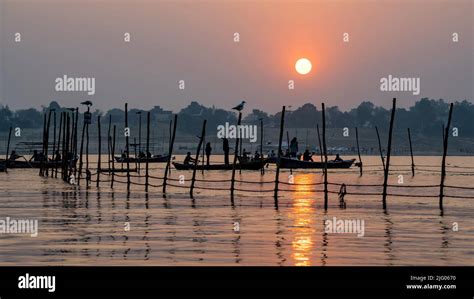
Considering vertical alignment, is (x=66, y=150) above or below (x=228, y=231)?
above

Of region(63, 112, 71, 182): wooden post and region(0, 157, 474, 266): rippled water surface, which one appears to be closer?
region(0, 157, 474, 266): rippled water surface

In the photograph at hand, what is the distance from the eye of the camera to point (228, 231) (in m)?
28.2

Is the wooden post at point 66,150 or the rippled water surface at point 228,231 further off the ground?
the wooden post at point 66,150

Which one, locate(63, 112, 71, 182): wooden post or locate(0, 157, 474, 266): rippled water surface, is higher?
locate(63, 112, 71, 182): wooden post

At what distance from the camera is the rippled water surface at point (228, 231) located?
21906mm

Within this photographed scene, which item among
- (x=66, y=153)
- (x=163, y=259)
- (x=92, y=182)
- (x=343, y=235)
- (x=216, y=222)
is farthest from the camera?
(x=92, y=182)

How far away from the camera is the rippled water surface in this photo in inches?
862

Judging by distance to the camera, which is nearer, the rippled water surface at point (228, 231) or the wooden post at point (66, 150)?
the rippled water surface at point (228, 231)
